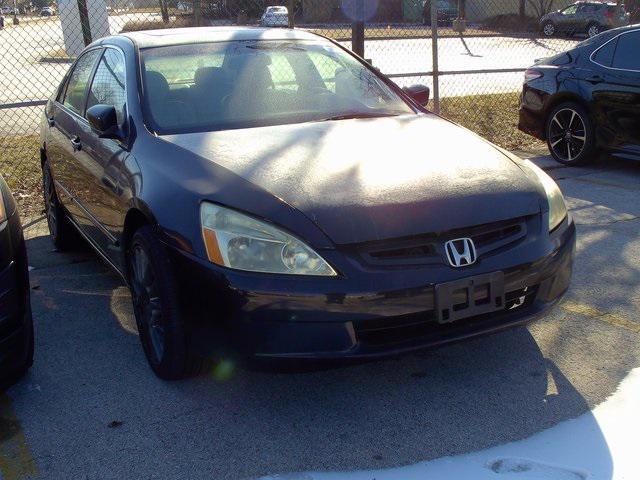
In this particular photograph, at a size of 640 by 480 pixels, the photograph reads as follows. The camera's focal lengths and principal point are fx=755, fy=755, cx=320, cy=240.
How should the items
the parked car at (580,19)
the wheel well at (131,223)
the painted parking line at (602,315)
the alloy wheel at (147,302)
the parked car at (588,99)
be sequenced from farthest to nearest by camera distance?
the parked car at (580,19), the parked car at (588,99), the painted parking line at (602,315), the wheel well at (131,223), the alloy wheel at (147,302)

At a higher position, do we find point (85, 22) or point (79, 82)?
point (85, 22)

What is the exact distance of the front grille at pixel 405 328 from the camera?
2.99m

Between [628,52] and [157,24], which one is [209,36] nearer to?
[628,52]

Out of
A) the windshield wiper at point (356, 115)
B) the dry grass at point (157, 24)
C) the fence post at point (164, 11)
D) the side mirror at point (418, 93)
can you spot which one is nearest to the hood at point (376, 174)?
the windshield wiper at point (356, 115)

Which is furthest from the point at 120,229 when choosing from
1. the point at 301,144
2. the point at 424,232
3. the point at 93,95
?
the point at 424,232

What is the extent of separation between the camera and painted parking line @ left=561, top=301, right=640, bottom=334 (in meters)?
3.98

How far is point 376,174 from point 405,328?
0.72 meters

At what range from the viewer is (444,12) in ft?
108

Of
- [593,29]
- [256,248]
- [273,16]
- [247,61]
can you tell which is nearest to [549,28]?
[593,29]

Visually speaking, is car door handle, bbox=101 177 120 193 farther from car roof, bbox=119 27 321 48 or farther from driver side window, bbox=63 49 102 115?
driver side window, bbox=63 49 102 115

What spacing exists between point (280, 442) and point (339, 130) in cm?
172

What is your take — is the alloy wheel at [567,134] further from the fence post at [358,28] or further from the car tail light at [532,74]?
the fence post at [358,28]

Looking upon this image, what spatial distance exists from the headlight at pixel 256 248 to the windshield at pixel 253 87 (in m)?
1.03

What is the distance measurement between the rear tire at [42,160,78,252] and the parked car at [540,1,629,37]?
28.2m
